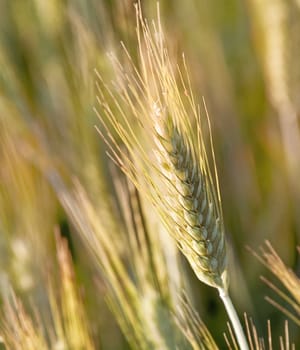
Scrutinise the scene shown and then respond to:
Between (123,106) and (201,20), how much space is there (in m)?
0.27

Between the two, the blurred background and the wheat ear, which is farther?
the blurred background

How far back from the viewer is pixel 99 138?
3.77 feet

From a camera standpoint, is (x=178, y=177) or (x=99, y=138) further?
(x=99, y=138)

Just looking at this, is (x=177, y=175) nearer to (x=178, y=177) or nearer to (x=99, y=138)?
(x=178, y=177)

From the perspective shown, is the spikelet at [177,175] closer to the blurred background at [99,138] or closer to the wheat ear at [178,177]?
the wheat ear at [178,177]

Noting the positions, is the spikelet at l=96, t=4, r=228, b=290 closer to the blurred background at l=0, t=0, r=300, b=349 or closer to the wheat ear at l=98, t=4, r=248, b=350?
the wheat ear at l=98, t=4, r=248, b=350

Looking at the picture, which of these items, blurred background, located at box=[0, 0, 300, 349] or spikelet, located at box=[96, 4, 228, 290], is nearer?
spikelet, located at box=[96, 4, 228, 290]

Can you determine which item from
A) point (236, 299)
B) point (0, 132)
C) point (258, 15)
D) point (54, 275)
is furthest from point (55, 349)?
point (258, 15)

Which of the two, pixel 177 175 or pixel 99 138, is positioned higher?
pixel 99 138

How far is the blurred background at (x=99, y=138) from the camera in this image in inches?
43.3

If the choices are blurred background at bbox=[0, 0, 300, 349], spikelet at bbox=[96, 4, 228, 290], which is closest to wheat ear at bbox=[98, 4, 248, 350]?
spikelet at bbox=[96, 4, 228, 290]

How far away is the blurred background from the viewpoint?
110 centimetres

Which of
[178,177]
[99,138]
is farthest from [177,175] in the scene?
[99,138]

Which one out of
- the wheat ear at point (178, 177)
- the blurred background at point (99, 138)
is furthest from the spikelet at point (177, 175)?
the blurred background at point (99, 138)
